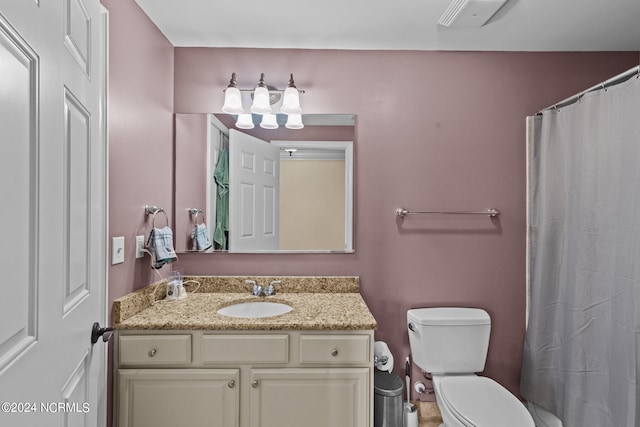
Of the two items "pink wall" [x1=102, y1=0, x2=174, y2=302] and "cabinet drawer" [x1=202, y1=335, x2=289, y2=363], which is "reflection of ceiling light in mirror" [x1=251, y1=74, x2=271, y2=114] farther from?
"cabinet drawer" [x1=202, y1=335, x2=289, y2=363]

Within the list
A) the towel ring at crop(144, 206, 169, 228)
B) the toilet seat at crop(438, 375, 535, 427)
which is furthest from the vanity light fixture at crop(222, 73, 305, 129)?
the toilet seat at crop(438, 375, 535, 427)

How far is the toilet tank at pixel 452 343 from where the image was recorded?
77.0 inches

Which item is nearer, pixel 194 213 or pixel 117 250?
pixel 117 250

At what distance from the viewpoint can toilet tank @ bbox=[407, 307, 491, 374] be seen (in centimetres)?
196

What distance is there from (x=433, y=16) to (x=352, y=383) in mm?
1794

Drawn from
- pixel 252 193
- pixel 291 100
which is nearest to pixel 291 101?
pixel 291 100

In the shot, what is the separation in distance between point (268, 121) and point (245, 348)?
1.24 m

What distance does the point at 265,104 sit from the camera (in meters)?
2.03

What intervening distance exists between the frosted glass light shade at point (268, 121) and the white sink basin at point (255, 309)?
3.28ft

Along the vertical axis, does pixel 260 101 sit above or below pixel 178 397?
above

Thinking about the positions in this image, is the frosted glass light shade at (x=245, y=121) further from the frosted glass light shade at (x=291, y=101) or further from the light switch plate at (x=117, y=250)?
the light switch plate at (x=117, y=250)

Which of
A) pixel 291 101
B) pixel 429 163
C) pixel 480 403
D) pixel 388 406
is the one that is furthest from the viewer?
pixel 429 163

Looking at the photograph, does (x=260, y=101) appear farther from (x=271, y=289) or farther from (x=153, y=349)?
(x=153, y=349)

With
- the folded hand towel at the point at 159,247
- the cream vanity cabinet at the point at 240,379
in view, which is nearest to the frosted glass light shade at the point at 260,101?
the folded hand towel at the point at 159,247
